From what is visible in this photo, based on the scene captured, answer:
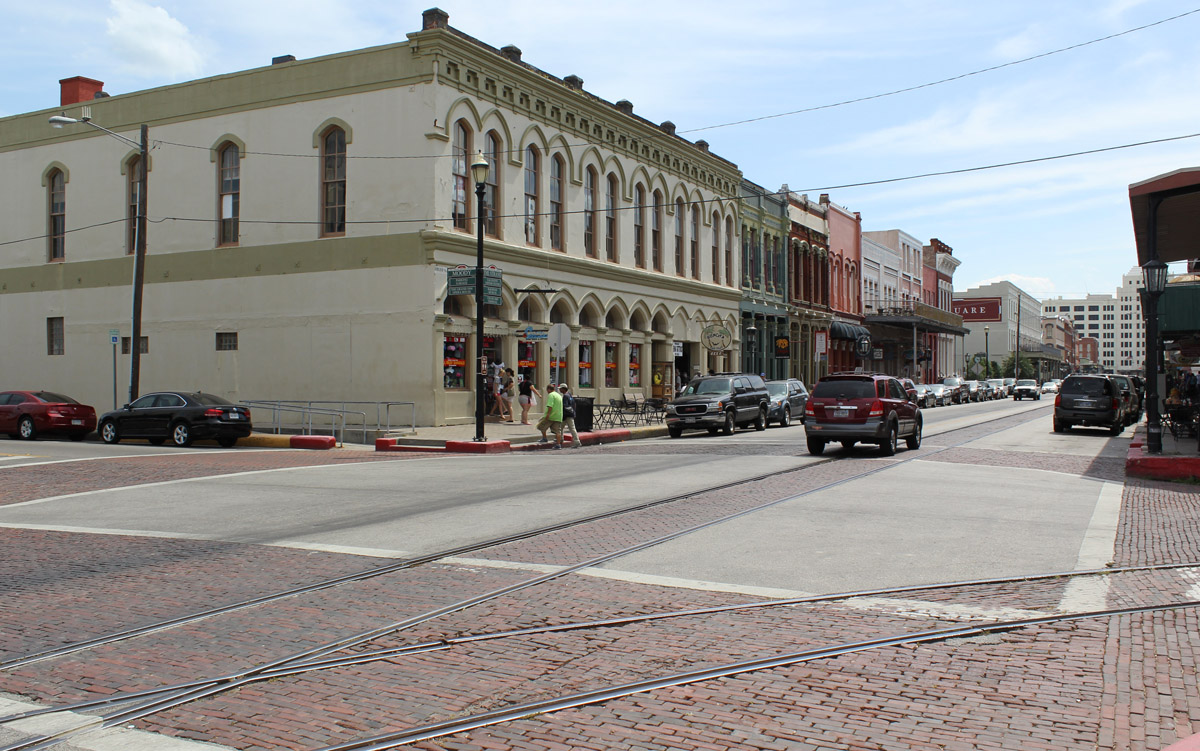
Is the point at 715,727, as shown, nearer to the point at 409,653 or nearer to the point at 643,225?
the point at 409,653

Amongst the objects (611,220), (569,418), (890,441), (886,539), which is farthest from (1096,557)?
(611,220)

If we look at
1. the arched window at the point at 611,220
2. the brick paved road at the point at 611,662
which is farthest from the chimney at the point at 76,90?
the brick paved road at the point at 611,662

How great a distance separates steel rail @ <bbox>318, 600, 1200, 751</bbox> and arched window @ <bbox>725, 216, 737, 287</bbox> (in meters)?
41.6

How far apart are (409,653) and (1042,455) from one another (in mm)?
18544

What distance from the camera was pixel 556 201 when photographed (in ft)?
113

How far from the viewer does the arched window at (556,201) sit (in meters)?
34.1

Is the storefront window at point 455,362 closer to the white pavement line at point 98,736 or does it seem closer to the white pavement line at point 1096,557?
the white pavement line at point 1096,557

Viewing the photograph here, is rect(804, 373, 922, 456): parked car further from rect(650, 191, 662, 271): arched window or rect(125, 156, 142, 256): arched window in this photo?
rect(125, 156, 142, 256): arched window

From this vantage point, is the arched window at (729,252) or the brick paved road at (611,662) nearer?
the brick paved road at (611,662)

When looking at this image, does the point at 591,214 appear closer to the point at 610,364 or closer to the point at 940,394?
the point at 610,364

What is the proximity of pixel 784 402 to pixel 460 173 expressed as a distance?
503 inches

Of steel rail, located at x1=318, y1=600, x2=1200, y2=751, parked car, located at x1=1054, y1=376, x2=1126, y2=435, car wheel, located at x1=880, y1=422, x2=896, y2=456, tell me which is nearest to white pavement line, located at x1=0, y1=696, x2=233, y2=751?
steel rail, located at x1=318, y1=600, x2=1200, y2=751

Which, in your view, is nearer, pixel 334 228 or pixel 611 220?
pixel 334 228

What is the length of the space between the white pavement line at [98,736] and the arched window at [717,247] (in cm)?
4312
